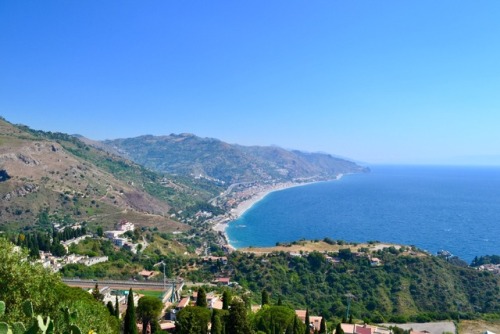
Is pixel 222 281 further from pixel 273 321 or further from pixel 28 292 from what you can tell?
pixel 28 292

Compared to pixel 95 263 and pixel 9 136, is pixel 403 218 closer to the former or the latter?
pixel 95 263

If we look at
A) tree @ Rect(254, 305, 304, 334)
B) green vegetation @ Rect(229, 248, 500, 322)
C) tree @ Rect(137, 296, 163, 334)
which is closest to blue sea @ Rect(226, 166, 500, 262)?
green vegetation @ Rect(229, 248, 500, 322)

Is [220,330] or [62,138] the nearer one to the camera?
[220,330]

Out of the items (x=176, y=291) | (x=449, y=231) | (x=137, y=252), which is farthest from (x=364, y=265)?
(x=449, y=231)

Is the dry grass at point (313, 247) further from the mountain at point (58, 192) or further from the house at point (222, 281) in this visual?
the mountain at point (58, 192)

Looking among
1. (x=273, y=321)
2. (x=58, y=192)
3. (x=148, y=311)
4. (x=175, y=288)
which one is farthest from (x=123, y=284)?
(x=58, y=192)
